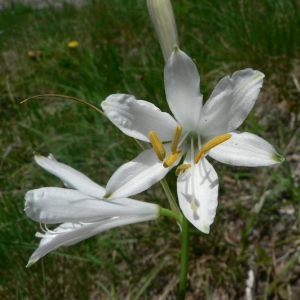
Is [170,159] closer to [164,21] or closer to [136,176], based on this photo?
[136,176]

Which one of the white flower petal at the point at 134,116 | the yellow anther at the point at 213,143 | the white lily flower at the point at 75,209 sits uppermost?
the white flower petal at the point at 134,116

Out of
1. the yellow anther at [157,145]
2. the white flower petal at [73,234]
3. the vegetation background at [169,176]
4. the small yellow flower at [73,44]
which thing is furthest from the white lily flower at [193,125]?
the small yellow flower at [73,44]

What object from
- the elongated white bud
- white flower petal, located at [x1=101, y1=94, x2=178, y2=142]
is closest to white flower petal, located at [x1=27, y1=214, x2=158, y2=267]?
white flower petal, located at [x1=101, y1=94, x2=178, y2=142]

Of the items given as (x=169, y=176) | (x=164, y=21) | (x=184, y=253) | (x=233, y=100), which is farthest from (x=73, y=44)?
(x=184, y=253)

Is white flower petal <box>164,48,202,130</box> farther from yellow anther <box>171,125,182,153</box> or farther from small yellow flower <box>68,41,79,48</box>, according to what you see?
small yellow flower <box>68,41,79,48</box>

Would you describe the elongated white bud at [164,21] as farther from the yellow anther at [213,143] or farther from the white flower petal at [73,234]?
the white flower petal at [73,234]

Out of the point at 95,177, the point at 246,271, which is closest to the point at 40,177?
the point at 95,177
